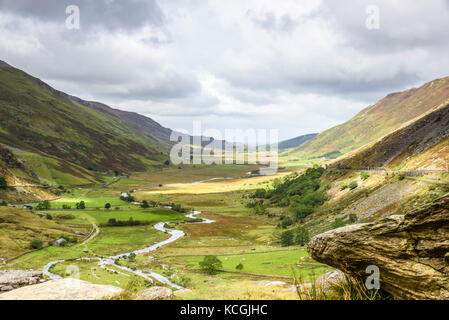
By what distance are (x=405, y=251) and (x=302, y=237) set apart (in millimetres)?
74888

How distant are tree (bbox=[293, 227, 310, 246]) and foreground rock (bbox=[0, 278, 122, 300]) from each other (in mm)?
73391

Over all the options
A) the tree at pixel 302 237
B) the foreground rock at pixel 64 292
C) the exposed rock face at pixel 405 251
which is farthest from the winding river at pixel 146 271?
the exposed rock face at pixel 405 251

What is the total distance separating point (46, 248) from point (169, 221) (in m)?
55.7

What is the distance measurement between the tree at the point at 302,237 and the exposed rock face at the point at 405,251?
232 feet

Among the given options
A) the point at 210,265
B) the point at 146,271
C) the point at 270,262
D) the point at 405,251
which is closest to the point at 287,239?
the point at 270,262

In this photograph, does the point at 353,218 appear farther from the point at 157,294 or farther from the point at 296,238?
the point at 157,294

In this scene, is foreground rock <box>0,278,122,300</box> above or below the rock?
above

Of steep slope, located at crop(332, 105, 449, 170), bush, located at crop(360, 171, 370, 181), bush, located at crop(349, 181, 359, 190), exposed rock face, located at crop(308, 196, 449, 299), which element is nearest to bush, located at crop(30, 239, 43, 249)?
exposed rock face, located at crop(308, 196, 449, 299)

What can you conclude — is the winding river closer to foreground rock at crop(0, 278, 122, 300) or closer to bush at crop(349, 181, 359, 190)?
foreground rock at crop(0, 278, 122, 300)

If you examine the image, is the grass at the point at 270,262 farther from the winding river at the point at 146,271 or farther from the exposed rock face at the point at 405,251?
the exposed rock face at the point at 405,251

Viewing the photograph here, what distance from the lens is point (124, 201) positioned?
169750 mm

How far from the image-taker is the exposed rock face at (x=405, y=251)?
12094 mm

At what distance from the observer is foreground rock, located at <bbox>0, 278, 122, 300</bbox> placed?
1506 centimetres
